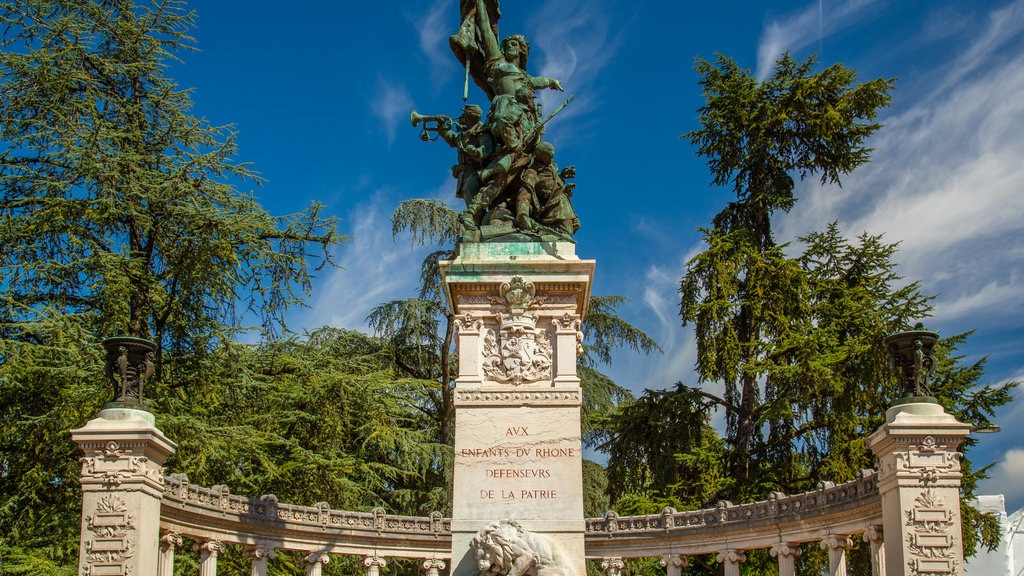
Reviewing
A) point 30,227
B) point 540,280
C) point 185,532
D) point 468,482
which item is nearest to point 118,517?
point 185,532

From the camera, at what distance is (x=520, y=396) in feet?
44.1

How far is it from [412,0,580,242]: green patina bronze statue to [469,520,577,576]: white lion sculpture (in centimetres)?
375

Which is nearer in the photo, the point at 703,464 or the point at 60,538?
the point at 60,538

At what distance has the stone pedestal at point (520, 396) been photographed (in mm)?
12906

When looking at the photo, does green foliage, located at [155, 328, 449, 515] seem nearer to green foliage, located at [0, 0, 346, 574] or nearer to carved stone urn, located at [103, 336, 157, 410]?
green foliage, located at [0, 0, 346, 574]

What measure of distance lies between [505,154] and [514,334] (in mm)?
2553

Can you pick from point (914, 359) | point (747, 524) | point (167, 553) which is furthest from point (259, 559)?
point (914, 359)

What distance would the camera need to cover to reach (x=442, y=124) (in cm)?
1525

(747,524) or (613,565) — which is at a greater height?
(747,524)

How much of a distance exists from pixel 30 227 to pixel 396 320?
1275 centimetres

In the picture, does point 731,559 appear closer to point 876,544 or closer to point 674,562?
point 674,562

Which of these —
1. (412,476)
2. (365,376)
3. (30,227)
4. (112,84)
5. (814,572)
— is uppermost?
(112,84)

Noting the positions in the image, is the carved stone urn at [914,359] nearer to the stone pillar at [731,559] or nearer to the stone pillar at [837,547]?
the stone pillar at [837,547]

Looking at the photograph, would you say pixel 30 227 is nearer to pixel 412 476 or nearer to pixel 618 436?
pixel 412 476
